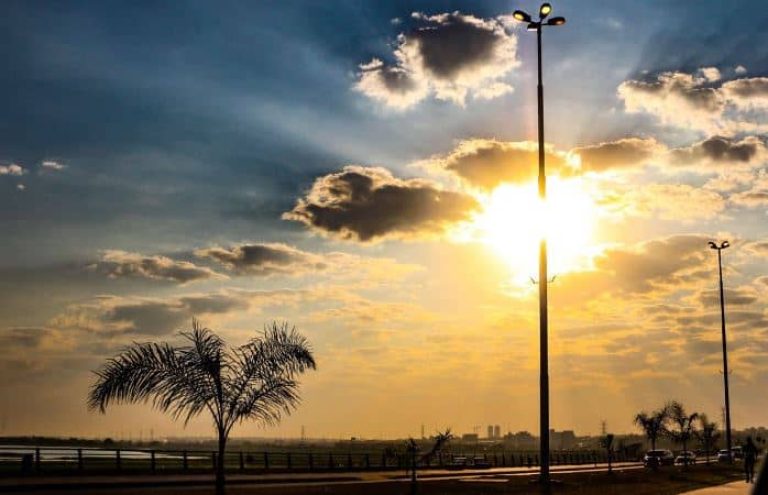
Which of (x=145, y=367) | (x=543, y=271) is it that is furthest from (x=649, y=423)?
(x=145, y=367)

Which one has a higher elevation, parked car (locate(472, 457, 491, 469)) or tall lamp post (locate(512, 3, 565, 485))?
tall lamp post (locate(512, 3, 565, 485))

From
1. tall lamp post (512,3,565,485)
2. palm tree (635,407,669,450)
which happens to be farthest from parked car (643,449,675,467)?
tall lamp post (512,3,565,485)

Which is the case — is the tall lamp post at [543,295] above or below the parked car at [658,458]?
above

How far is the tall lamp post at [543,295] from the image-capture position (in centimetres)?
2555

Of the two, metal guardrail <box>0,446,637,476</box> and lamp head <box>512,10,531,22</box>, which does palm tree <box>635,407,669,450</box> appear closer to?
metal guardrail <box>0,446,637,476</box>

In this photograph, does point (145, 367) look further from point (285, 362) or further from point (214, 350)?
point (285, 362)

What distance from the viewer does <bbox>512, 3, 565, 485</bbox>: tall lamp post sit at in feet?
83.8

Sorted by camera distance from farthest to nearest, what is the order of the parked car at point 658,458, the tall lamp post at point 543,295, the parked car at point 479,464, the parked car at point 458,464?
1. the parked car at point 479,464
2. the parked car at point 658,458
3. the parked car at point 458,464
4. the tall lamp post at point 543,295

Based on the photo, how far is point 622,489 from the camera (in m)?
40.3

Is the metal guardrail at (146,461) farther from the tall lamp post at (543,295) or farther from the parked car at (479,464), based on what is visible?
the tall lamp post at (543,295)

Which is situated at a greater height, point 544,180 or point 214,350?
point 544,180

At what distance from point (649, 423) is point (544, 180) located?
67.8 metres

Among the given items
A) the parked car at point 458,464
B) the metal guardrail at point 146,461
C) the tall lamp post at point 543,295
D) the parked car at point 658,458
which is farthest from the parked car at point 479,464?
the tall lamp post at point 543,295

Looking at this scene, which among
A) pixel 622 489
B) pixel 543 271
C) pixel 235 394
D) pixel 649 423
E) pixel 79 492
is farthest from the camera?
pixel 649 423
